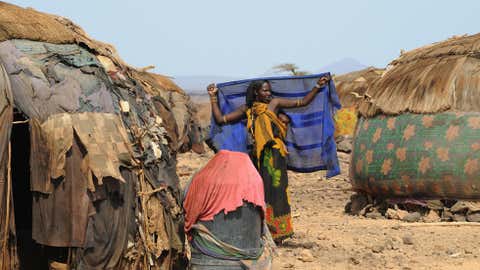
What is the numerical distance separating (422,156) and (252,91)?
3.01 metres

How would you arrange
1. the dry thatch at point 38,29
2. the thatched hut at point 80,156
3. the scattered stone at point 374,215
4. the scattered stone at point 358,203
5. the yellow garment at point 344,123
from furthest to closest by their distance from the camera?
the yellow garment at point 344,123 → the scattered stone at point 358,203 → the scattered stone at point 374,215 → the dry thatch at point 38,29 → the thatched hut at point 80,156

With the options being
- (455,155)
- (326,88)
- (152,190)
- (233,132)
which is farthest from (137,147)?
(455,155)

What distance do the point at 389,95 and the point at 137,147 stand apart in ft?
19.7

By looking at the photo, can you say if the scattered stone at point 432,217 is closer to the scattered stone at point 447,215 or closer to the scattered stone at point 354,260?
the scattered stone at point 447,215

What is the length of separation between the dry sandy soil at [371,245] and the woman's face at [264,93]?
1.58m

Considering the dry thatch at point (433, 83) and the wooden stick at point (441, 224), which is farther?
the dry thatch at point (433, 83)

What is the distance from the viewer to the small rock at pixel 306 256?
826 cm

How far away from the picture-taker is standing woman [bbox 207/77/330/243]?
8508 millimetres

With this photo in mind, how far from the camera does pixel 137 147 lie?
19.6ft

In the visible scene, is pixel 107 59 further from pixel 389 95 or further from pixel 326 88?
pixel 389 95

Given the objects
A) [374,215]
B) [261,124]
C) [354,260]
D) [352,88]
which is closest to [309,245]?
[354,260]

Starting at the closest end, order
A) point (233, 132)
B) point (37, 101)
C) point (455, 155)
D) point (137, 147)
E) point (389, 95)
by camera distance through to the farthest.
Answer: point (37, 101)
point (137, 147)
point (233, 132)
point (455, 155)
point (389, 95)

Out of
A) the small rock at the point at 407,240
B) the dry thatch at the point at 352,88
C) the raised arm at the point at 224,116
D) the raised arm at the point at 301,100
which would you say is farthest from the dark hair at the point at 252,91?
the dry thatch at the point at 352,88

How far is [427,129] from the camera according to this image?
10586 mm
